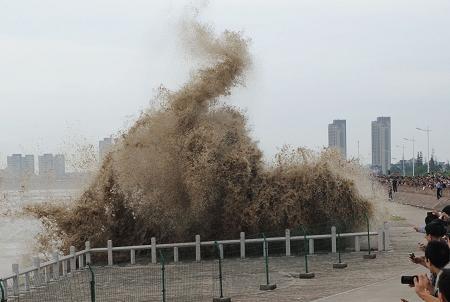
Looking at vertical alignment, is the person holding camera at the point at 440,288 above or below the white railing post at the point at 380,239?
above

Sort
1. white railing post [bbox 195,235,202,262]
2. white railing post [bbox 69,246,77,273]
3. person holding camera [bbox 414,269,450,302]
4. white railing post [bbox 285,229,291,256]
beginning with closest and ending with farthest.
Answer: person holding camera [bbox 414,269,450,302], white railing post [bbox 69,246,77,273], white railing post [bbox 285,229,291,256], white railing post [bbox 195,235,202,262]

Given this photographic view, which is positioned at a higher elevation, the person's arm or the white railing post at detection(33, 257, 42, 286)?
the person's arm

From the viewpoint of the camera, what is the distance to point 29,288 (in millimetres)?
17375

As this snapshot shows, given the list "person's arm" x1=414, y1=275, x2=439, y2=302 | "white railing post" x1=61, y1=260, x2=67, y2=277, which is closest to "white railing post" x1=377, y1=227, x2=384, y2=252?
"white railing post" x1=61, y1=260, x2=67, y2=277

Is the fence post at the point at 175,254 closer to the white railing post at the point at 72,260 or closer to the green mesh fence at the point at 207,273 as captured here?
the green mesh fence at the point at 207,273

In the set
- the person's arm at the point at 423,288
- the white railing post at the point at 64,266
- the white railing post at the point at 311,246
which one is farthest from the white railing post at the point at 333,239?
the person's arm at the point at 423,288

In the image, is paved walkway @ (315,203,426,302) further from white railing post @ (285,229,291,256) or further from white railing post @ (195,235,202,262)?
white railing post @ (195,235,202,262)

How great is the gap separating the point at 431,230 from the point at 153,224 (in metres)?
18.2

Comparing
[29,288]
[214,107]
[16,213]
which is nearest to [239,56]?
[214,107]

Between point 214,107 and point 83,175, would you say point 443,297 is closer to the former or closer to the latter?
point 214,107

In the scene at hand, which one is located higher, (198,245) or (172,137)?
(172,137)

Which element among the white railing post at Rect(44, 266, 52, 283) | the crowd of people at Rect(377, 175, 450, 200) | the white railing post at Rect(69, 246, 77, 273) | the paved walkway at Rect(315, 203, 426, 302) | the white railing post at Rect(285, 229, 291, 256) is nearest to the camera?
the paved walkway at Rect(315, 203, 426, 302)

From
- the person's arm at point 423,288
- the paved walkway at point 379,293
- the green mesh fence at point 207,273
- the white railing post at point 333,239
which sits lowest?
the green mesh fence at point 207,273

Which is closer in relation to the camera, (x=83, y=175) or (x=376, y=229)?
(x=376, y=229)
